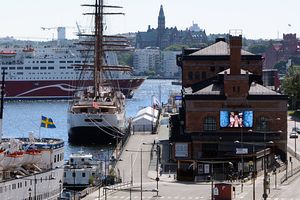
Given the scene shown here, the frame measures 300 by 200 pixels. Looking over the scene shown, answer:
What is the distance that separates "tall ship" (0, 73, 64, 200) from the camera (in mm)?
59219

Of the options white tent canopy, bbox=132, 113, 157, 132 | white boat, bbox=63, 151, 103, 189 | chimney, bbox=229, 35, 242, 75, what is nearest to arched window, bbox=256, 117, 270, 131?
chimney, bbox=229, 35, 242, 75

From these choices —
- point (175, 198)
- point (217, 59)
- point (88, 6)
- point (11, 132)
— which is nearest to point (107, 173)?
point (175, 198)

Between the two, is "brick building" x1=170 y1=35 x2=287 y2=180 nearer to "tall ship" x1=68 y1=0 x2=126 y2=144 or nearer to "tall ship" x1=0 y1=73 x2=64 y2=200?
"tall ship" x1=0 y1=73 x2=64 y2=200

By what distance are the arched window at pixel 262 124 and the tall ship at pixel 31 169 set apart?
2245cm

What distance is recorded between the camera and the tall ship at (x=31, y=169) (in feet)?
194

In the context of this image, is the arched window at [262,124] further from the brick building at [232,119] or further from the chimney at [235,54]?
the chimney at [235,54]

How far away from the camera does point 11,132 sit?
421 feet

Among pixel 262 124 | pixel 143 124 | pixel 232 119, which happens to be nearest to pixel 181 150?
pixel 232 119

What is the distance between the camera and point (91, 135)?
124750 mm

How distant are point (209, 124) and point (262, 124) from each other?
4.53m

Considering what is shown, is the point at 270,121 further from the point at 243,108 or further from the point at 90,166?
the point at 90,166

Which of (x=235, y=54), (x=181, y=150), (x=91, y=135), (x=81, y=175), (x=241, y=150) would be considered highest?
(x=235, y=54)

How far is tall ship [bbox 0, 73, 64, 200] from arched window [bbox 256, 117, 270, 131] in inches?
884

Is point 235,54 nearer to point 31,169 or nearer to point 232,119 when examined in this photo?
point 232,119
